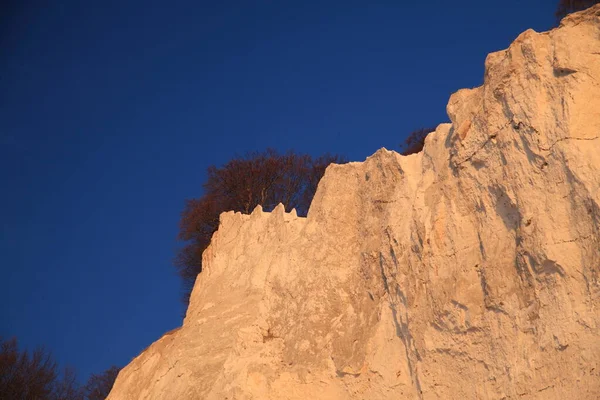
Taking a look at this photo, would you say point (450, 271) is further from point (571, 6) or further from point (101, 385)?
point (101, 385)

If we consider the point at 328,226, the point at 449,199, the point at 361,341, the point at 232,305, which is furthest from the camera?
the point at 232,305

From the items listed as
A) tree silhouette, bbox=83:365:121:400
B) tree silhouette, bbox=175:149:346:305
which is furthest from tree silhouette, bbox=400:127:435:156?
tree silhouette, bbox=83:365:121:400

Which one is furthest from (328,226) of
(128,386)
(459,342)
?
(128,386)

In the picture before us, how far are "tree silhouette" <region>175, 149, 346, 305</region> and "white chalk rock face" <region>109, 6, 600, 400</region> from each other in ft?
25.7

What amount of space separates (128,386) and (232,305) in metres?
4.63

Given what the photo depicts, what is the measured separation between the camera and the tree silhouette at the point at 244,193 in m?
28.8

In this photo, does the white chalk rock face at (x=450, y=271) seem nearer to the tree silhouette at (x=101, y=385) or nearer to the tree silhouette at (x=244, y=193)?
the tree silhouette at (x=244, y=193)

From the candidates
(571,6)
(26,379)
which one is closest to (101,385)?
(26,379)

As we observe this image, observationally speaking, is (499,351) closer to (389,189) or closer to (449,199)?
(449,199)

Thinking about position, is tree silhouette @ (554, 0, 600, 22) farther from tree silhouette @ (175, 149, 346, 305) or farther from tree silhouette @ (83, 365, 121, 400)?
tree silhouette @ (83, 365, 121, 400)

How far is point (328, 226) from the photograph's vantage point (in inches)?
748

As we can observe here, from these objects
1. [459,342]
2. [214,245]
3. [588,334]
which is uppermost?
[214,245]

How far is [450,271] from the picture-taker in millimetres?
14508

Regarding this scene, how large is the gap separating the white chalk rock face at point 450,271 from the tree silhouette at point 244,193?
785 centimetres
